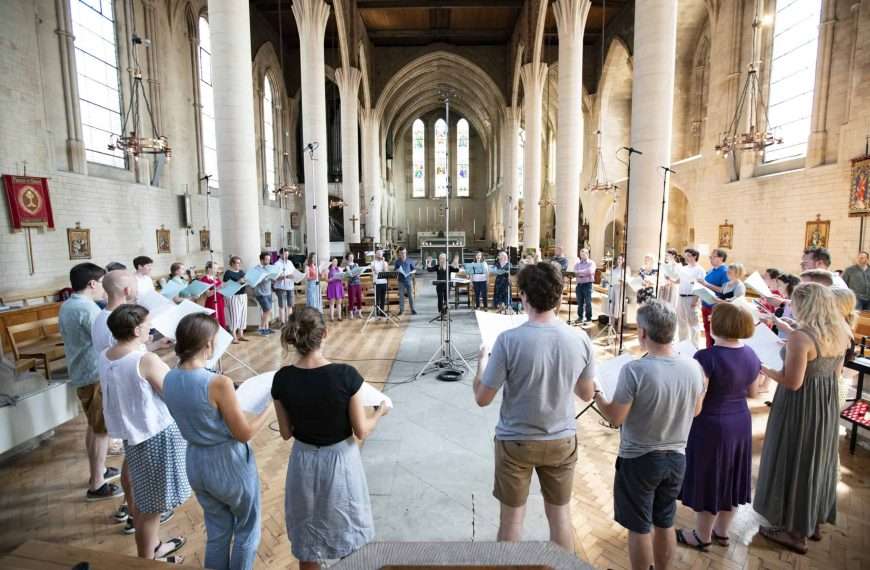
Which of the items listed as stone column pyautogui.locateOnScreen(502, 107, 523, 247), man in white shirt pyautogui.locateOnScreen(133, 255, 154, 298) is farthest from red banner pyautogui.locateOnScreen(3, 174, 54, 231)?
stone column pyautogui.locateOnScreen(502, 107, 523, 247)

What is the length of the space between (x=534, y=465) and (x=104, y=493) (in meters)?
3.19

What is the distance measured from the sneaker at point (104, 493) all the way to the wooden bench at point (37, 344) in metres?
2.75

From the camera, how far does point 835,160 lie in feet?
30.8

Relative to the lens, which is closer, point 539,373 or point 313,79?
point 539,373

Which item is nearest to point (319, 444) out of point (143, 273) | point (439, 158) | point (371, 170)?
point (143, 273)

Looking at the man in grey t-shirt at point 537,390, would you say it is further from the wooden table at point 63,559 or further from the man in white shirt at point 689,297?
the man in white shirt at point 689,297

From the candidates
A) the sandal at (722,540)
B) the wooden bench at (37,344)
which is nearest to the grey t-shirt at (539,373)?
the sandal at (722,540)

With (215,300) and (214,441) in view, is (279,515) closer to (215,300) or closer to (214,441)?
(214,441)

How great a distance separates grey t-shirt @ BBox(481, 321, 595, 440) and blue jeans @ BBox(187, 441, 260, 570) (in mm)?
1137

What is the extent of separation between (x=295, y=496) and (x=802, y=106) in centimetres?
1366

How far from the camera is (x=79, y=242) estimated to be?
A: 977cm

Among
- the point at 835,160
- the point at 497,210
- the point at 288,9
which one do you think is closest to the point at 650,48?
the point at 835,160

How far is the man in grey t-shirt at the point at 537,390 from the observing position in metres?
1.97

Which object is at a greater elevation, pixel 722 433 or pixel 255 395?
pixel 255 395
